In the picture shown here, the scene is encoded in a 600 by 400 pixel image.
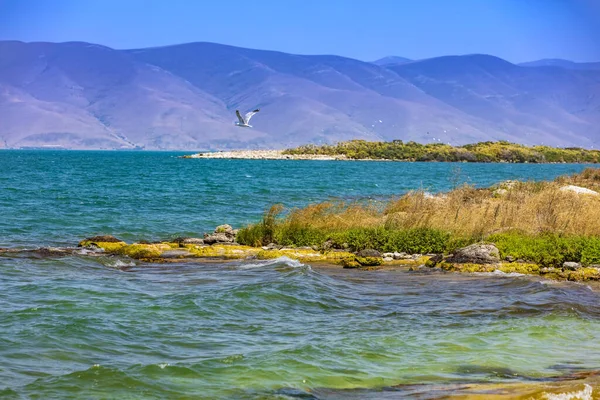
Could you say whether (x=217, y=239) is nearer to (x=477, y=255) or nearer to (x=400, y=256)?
(x=400, y=256)

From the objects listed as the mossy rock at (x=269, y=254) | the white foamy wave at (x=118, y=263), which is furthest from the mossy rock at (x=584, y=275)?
the white foamy wave at (x=118, y=263)

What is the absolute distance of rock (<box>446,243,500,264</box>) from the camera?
60.1ft

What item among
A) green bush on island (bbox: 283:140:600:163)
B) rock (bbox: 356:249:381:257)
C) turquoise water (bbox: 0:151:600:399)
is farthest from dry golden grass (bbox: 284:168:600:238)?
green bush on island (bbox: 283:140:600:163)

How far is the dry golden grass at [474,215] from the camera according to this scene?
65.6 feet

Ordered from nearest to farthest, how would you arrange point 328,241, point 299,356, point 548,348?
point 299,356
point 548,348
point 328,241

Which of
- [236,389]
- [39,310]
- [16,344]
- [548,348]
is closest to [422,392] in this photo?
[236,389]

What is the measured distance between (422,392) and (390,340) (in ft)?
8.80

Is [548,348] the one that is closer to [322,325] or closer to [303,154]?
[322,325]

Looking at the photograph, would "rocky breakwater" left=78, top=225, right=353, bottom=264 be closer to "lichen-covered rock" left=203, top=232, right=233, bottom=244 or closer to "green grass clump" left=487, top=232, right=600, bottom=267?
"lichen-covered rock" left=203, top=232, right=233, bottom=244

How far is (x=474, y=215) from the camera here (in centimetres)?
2080

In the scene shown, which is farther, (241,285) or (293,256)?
(293,256)

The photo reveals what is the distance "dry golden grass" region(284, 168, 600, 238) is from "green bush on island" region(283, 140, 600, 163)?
10021cm

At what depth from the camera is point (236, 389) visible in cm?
963

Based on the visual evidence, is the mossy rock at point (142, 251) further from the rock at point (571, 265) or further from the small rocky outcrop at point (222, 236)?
the rock at point (571, 265)
